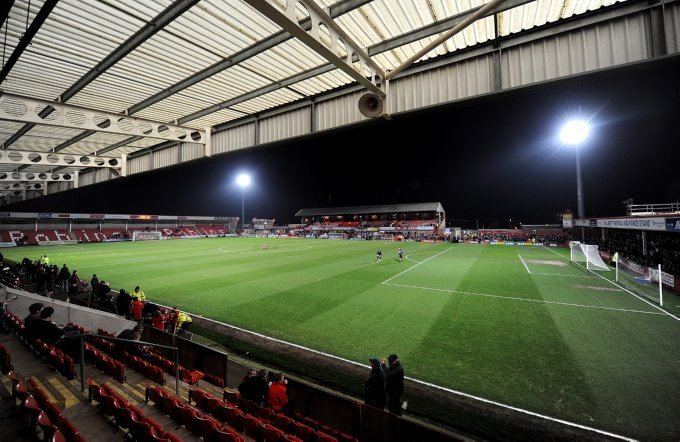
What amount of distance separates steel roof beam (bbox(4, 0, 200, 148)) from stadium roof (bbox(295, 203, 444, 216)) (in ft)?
203

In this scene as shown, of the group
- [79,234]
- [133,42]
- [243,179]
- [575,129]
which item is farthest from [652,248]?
[79,234]

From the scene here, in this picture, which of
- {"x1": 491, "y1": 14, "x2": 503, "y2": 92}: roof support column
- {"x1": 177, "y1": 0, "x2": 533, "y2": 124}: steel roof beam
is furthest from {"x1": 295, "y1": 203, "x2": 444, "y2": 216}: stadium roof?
{"x1": 491, "y1": 14, "x2": 503, "y2": 92}: roof support column

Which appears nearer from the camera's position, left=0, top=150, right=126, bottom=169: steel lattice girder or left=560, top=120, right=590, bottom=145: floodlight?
left=0, top=150, right=126, bottom=169: steel lattice girder

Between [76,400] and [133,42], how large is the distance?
25.0 ft

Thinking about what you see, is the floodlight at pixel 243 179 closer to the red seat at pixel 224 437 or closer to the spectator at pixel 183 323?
the spectator at pixel 183 323

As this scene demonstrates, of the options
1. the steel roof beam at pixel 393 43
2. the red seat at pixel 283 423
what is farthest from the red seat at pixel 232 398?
the steel roof beam at pixel 393 43

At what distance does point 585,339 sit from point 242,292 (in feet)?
43.5

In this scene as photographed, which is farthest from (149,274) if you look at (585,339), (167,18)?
(585,339)

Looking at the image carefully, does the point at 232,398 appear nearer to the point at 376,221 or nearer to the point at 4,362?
the point at 4,362

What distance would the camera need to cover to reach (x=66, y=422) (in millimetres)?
3420

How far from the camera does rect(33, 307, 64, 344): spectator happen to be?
20.3 feet

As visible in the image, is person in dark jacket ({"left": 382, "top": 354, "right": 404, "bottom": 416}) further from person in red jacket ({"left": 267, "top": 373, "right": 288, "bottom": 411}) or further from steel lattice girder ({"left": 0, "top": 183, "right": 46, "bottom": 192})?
steel lattice girder ({"left": 0, "top": 183, "right": 46, "bottom": 192})

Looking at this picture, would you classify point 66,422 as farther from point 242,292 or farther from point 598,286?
point 598,286

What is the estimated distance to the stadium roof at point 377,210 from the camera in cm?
6506
